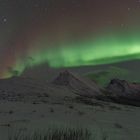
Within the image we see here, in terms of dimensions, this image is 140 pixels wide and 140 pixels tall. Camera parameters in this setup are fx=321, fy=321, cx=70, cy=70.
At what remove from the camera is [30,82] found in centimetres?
6894

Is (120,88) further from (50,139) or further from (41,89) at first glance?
(50,139)

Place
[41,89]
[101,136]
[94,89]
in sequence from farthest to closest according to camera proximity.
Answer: [94,89]
[41,89]
[101,136]

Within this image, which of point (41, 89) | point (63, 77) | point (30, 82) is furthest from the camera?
point (63, 77)

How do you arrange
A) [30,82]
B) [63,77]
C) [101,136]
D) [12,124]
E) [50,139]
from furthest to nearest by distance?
[63,77] < [30,82] < [12,124] < [101,136] < [50,139]

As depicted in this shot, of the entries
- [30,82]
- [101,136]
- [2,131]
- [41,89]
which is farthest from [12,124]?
[30,82]

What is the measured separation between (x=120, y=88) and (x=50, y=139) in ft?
245

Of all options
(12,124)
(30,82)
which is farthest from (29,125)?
(30,82)

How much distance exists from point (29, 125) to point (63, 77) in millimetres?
64253

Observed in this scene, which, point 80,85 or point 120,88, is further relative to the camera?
point 120,88

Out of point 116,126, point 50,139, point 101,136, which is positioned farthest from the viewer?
point 116,126

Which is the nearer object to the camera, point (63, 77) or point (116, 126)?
point (116, 126)

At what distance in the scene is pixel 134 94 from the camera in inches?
3155

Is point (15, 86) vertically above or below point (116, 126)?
above

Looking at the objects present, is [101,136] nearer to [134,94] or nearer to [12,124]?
[12,124]
